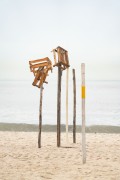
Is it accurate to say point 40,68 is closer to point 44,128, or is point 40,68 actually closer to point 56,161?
point 56,161

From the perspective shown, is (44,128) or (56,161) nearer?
(56,161)

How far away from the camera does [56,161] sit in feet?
33.7

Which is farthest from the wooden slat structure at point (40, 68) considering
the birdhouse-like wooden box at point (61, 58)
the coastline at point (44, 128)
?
the coastline at point (44, 128)

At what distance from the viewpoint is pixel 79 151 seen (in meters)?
12.0

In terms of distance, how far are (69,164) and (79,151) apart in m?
2.21

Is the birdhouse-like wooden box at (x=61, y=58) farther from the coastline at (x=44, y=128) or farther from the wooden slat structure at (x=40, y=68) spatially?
the coastline at (x=44, y=128)

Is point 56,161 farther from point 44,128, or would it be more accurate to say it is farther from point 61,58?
point 44,128

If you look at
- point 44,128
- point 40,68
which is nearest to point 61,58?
point 40,68

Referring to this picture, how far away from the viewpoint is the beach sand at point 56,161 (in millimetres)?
8467

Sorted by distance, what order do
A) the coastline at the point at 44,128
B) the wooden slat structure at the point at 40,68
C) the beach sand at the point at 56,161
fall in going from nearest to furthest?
the beach sand at the point at 56,161, the wooden slat structure at the point at 40,68, the coastline at the point at 44,128

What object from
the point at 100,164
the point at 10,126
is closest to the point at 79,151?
the point at 100,164

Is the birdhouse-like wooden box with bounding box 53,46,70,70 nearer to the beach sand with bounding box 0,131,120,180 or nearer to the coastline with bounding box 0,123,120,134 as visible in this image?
the beach sand with bounding box 0,131,120,180

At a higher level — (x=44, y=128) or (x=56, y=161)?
(x=56, y=161)

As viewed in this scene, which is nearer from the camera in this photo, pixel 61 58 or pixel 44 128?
pixel 61 58
